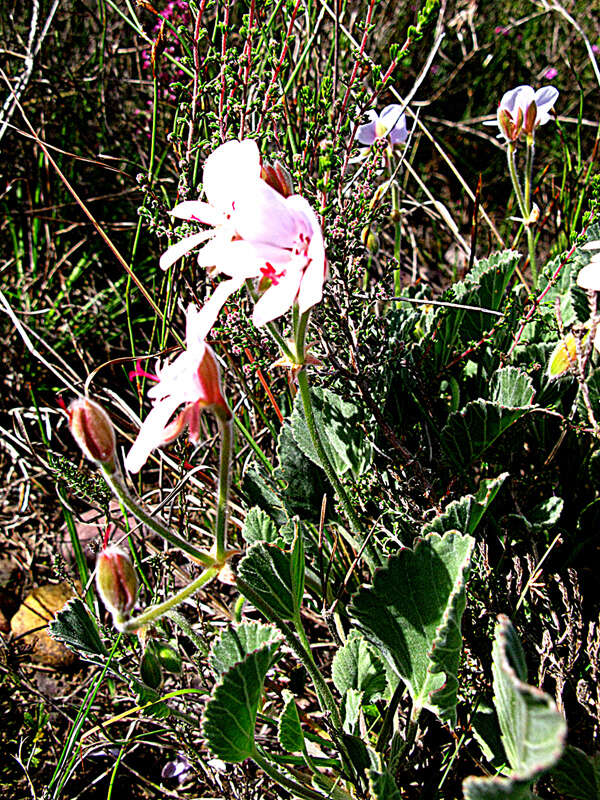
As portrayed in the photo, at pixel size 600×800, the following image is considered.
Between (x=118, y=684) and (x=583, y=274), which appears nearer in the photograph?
(x=583, y=274)

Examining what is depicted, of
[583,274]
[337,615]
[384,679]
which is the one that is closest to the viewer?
[583,274]

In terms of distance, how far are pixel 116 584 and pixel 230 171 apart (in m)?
0.70

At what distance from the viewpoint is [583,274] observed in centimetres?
124

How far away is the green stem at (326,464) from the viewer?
1223mm

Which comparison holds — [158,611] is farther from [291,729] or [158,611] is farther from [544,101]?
[544,101]

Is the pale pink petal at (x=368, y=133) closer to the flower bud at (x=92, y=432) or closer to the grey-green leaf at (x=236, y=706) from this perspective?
the flower bud at (x=92, y=432)

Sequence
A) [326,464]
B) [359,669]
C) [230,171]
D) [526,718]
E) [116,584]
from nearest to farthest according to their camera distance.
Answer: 1. [526,718]
2. [116,584]
3. [230,171]
4. [326,464]
5. [359,669]

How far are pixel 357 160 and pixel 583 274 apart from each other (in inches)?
27.6

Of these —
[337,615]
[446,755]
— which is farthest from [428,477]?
[446,755]

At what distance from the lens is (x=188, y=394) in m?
1.02

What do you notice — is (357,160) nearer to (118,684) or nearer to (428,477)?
(428,477)

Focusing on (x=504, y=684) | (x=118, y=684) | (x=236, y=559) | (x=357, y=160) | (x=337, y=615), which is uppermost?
(x=357, y=160)

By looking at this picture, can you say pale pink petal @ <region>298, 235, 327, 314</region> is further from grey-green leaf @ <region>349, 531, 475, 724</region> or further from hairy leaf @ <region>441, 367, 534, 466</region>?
hairy leaf @ <region>441, 367, 534, 466</region>

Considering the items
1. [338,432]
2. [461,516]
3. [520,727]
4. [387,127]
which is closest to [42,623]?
[338,432]
